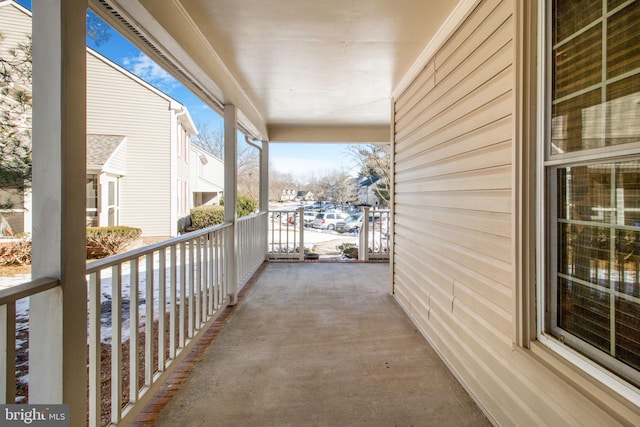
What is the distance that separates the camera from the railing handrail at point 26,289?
1014 mm

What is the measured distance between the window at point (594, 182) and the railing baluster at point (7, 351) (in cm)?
209

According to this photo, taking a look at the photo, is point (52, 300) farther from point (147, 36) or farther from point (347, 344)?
point (347, 344)

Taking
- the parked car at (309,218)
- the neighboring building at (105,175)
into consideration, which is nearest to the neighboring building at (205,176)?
the neighboring building at (105,175)

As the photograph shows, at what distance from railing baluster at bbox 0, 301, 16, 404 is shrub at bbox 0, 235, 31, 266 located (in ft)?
2.02

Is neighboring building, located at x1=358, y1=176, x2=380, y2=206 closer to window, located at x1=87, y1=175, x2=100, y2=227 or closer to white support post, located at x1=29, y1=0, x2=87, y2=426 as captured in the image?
window, located at x1=87, y1=175, x2=100, y2=227

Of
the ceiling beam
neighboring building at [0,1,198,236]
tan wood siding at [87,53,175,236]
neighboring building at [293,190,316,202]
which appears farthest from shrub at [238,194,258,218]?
neighboring building at [293,190,316,202]

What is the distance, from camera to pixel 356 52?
2.86 m

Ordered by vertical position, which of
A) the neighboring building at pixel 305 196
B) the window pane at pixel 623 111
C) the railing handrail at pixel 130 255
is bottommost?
the railing handrail at pixel 130 255

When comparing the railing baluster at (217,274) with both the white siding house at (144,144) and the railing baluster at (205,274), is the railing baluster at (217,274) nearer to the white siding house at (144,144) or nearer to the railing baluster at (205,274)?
the railing baluster at (205,274)

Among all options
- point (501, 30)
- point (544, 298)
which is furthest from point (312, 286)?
point (501, 30)

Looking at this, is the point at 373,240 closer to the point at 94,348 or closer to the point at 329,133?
the point at 329,133

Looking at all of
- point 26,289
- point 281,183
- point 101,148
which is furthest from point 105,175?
point 281,183

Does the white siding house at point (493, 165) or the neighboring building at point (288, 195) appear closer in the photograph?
the white siding house at point (493, 165)

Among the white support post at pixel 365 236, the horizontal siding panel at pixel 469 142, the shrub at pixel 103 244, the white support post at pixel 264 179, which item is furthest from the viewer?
the white support post at pixel 365 236
